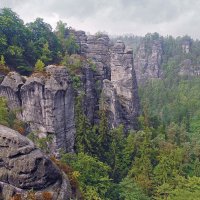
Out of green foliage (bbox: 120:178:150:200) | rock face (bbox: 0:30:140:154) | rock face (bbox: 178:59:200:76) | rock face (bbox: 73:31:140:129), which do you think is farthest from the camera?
rock face (bbox: 178:59:200:76)

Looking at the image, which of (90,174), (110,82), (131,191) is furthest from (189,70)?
(90,174)

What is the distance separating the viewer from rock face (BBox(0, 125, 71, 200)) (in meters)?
17.8

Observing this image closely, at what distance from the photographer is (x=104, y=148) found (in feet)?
125

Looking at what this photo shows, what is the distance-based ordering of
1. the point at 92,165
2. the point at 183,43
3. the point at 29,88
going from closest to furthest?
the point at 92,165, the point at 29,88, the point at 183,43

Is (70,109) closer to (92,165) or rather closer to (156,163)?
(92,165)

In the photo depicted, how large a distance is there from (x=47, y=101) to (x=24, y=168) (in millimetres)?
13791

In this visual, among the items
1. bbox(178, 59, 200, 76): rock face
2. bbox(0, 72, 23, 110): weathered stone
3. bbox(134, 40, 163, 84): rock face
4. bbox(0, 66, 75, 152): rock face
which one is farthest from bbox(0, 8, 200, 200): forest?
bbox(178, 59, 200, 76): rock face

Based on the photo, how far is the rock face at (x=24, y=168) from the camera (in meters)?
17.8

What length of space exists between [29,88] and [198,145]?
856 inches

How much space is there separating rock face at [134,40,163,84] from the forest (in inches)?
3021

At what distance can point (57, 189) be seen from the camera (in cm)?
1888

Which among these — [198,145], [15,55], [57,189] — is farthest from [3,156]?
[198,145]

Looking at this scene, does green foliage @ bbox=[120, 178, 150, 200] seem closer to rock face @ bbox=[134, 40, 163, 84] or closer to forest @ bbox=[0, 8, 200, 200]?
forest @ bbox=[0, 8, 200, 200]

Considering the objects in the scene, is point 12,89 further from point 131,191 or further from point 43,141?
point 131,191
